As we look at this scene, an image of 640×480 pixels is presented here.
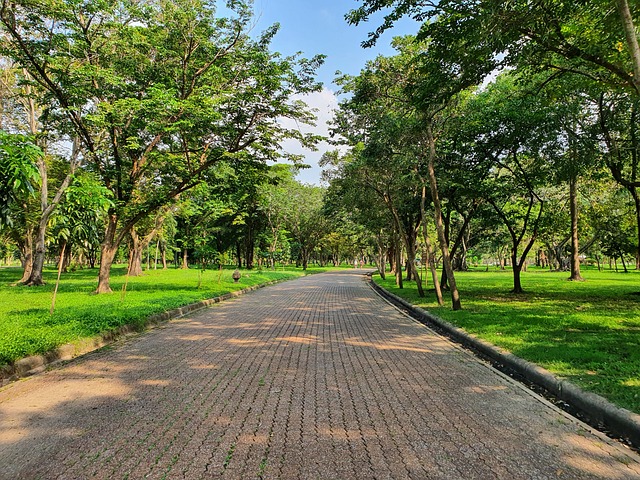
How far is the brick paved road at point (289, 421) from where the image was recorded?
2.84 meters

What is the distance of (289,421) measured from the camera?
3.60 m

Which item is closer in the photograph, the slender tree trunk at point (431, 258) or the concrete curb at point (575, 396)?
the concrete curb at point (575, 396)

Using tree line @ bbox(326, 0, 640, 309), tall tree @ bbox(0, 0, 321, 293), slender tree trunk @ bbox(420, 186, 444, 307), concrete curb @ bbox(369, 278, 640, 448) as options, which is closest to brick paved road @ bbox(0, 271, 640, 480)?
concrete curb @ bbox(369, 278, 640, 448)

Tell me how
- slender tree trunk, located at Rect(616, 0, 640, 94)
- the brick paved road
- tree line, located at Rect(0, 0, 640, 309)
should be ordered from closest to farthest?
1. the brick paved road
2. slender tree trunk, located at Rect(616, 0, 640, 94)
3. tree line, located at Rect(0, 0, 640, 309)

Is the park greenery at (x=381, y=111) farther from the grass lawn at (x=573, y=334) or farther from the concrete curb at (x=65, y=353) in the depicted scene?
the concrete curb at (x=65, y=353)

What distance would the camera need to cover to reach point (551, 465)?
2.91m

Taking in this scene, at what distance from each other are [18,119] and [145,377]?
70.8 feet

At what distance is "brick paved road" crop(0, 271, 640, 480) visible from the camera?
9.32 ft

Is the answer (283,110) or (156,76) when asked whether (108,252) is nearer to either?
(156,76)

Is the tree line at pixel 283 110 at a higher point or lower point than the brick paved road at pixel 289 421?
higher

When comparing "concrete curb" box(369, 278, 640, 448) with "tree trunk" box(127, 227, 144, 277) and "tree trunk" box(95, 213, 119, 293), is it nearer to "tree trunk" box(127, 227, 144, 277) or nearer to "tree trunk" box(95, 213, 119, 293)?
"tree trunk" box(95, 213, 119, 293)

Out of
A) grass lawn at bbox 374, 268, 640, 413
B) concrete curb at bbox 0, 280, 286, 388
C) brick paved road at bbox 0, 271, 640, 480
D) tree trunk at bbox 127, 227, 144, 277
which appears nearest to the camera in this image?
brick paved road at bbox 0, 271, 640, 480

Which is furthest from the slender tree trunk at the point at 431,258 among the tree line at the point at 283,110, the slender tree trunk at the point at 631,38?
the slender tree trunk at the point at 631,38

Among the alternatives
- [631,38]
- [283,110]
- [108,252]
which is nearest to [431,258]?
[283,110]
